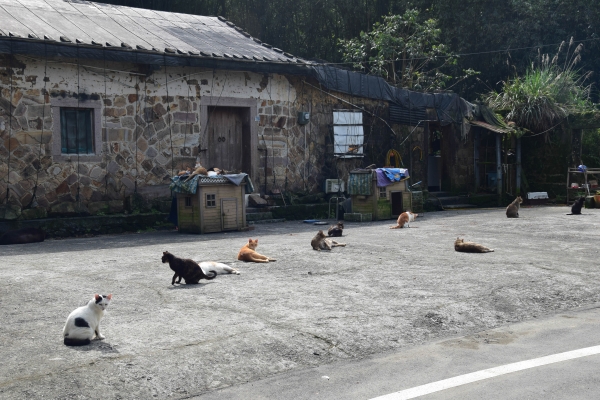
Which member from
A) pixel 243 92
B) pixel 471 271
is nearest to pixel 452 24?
pixel 243 92

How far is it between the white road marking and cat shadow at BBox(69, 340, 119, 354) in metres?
2.28

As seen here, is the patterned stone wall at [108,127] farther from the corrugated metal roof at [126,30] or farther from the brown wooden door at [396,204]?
the brown wooden door at [396,204]

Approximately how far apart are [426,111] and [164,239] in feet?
34.8

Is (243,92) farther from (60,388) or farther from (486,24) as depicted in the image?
(486,24)

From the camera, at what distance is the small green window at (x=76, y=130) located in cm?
1521

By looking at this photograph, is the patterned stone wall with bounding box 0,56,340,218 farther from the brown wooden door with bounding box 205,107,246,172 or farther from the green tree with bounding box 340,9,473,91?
the green tree with bounding box 340,9,473,91

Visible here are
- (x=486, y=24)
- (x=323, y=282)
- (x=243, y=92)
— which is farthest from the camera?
(x=486, y=24)

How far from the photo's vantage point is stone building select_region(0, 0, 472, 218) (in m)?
14.6

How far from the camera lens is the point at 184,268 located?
8.62 meters

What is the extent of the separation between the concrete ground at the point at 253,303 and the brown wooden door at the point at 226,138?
4724 mm

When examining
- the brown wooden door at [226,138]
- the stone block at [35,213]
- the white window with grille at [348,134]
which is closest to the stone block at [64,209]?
the stone block at [35,213]

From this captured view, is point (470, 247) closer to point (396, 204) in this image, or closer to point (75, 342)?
point (396, 204)

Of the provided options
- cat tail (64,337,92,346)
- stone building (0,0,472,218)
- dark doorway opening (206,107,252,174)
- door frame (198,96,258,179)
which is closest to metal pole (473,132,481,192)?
→ stone building (0,0,472,218)

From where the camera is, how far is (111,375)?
17.6 feet
